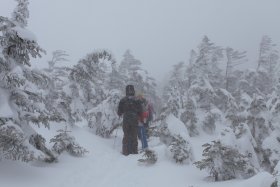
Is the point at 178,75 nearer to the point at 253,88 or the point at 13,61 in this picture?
the point at 253,88

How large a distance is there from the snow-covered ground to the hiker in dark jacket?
5.79 feet

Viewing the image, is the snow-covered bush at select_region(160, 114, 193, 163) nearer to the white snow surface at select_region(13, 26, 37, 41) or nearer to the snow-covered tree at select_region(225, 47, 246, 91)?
the white snow surface at select_region(13, 26, 37, 41)

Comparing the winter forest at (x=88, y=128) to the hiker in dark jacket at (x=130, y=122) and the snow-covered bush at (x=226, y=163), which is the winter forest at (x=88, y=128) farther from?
the hiker in dark jacket at (x=130, y=122)

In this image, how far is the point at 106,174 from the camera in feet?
32.9

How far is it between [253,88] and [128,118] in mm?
28619

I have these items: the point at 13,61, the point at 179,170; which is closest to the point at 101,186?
the point at 179,170

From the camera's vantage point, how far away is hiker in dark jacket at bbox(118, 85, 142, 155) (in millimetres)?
13750

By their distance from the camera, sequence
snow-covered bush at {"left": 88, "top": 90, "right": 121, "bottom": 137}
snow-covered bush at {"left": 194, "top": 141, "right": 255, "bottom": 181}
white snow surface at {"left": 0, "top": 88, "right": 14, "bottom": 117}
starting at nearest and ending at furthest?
white snow surface at {"left": 0, "top": 88, "right": 14, "bottom": 117}, snow-covered bush at {"left": 194, "top": 141, "right": 255, "bottom": 181}, snow-covered bush at {"left": 88, "top": 90, "right": 121, "bottom": 137}

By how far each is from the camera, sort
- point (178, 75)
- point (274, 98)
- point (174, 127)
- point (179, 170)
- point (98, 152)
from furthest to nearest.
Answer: point (178, 75) < point (274, 98) < point (98, 152) < point (174, 127) < point (179, 170)

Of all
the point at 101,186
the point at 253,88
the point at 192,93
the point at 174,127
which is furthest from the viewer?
the point at 253,88

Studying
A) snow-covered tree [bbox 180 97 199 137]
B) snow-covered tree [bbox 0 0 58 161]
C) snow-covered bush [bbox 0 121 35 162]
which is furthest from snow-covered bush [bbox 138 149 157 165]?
snow-covered tree [bbox 180 97 199 137]

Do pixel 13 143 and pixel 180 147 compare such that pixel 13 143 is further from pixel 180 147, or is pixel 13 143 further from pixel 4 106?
pixel 180 147

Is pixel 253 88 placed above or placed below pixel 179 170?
above

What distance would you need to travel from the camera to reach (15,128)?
7988 mm
